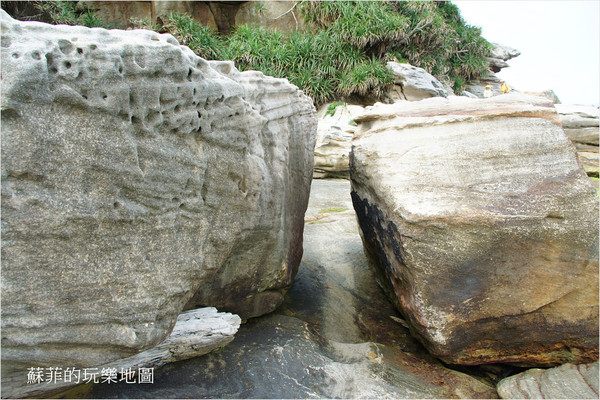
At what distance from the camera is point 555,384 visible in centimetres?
232

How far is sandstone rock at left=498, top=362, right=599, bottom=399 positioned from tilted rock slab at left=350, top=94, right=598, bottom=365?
9 cm

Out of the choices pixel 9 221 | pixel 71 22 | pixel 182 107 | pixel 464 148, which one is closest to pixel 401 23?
pixel 71 22

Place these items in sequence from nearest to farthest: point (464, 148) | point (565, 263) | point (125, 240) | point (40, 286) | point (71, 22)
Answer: point (40, 286) → point (125, 240) → point (565, 263) → point (464, 148) → point (71, 22)

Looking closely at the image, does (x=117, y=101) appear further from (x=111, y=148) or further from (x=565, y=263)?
(x=565, y=263)

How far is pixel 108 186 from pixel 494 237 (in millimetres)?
1897

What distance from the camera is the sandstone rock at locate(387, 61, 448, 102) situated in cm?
950

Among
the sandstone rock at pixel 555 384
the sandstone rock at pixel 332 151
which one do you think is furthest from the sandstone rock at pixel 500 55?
the sandstone rock at pixel 555 384

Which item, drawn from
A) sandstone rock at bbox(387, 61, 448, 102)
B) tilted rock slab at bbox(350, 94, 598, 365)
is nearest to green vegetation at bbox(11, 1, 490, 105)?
sandstone rock at bbox(387, 61, 448, 102)

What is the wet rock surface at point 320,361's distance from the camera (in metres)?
2.12

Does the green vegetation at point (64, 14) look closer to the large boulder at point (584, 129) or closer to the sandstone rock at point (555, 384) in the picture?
the sandstone rock at point (555, 384)

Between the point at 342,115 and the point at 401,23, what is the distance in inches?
125

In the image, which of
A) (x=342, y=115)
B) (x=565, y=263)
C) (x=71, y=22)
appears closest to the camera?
(x=565, y=263)

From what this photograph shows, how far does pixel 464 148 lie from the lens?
8.35ft

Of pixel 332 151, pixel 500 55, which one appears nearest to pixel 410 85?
pixel 332 151
